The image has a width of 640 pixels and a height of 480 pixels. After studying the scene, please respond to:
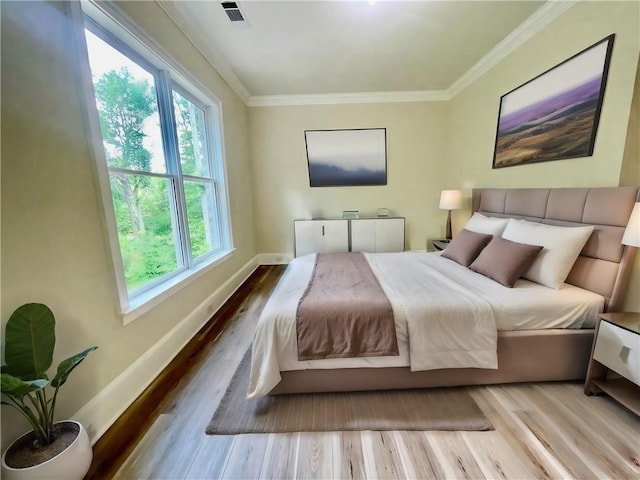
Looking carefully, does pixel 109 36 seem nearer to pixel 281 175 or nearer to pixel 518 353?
pixel 281 175

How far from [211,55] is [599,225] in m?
3.74

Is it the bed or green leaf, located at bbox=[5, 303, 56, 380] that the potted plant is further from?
the bed

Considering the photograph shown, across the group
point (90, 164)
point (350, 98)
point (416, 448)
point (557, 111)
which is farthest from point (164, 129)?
point (557, 111)

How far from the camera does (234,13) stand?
2.15 meters

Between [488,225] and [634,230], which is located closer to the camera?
[634,230]

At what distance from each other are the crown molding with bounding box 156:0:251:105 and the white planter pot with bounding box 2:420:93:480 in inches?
107

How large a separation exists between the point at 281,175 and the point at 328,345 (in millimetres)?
3419

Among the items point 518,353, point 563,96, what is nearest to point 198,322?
point 518,353

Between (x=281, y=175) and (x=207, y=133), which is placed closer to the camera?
(x=207, y=133)

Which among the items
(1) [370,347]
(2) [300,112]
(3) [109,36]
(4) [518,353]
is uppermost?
(2) [300,112]

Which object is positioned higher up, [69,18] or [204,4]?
[204,4]

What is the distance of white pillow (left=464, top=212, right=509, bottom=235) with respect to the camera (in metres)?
2.42

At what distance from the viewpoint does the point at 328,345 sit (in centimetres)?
153

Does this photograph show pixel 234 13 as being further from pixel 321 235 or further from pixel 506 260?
pixel 506 260
